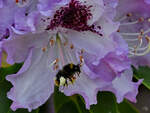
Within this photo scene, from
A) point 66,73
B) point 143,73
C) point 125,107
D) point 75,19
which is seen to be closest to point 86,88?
point 66,73

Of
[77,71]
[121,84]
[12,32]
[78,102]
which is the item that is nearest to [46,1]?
[12,32]

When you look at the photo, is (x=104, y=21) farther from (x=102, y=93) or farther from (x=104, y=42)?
(x=102, y=93)

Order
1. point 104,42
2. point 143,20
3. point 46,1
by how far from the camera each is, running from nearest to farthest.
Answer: point 46,1 → point 104,42 → point 143,20

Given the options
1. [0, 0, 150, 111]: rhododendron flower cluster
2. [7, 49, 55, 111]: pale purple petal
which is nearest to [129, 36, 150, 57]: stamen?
[0, 0, 150, 111]: rhododendron flower cluster

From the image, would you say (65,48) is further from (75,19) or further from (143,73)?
(143,73)

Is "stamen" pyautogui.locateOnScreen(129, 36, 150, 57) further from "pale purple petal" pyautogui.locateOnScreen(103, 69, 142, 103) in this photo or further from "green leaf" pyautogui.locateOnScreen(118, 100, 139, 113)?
"green leaf" pyautogui.locateOnScreen(118, 100, 139, 113)

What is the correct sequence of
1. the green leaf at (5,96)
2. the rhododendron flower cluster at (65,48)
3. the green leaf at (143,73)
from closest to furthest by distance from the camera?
the rhododendron flower cluster at (65,48), the green leaf at (5,96), the green leaf at (143,73)

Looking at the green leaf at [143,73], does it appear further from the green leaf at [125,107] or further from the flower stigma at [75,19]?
the flower stigma at [75,19]

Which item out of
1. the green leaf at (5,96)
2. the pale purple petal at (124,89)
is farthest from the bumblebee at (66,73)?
the green leaf at (5,96)
